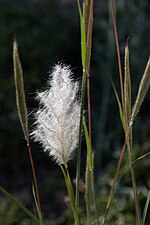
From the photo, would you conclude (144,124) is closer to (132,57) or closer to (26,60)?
(132,57)

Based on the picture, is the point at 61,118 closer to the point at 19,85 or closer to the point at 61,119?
the point at 61,119

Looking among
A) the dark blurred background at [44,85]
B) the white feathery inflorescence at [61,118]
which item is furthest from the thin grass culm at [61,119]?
the dark blurred background at [44,85]

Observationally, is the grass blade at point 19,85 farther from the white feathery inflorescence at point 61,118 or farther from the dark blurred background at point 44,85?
the dark blurred background at point 44,85

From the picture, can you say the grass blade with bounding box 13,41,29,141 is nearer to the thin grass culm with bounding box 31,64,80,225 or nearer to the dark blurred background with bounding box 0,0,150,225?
the thin grass culm with bounding box 31,64,80,225

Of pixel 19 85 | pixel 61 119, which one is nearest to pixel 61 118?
pixel 61 119

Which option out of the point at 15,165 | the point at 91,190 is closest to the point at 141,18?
the point at 15,165

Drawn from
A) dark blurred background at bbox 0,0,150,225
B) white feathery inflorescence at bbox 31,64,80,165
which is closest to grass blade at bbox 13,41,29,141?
white feathery inflorescence at bbox 31,64,80,165

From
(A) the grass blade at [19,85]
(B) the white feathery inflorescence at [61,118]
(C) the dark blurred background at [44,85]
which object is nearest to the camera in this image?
(A) the grass blade at [19,85]

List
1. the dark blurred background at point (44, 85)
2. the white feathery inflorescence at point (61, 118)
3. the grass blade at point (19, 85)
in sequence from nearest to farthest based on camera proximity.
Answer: the grass blade at point (19, 85), the white feathery inflorescence at point (61, 118), the dark blurred background at point (44, 85)
